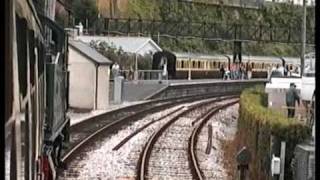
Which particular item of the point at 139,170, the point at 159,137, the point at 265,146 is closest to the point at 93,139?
the point at 159,137

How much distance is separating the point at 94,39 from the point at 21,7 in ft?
57.0

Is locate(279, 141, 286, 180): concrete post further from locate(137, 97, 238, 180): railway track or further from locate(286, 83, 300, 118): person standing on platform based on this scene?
locate(137, 97, 238, 180): railway track

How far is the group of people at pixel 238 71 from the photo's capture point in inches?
1055

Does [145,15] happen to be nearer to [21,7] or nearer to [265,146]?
[265,146]

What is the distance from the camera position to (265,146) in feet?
25.3

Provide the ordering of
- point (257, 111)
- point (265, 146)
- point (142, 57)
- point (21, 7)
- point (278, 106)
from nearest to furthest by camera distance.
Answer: point (21, 7) → point (265, 146) → point (257, 111) → point (278, 106) → point (142, 57)

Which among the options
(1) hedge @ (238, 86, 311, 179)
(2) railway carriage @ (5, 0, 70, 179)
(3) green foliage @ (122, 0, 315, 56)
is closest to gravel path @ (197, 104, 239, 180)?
(1) hedge @ (238, 86, 311, 179)

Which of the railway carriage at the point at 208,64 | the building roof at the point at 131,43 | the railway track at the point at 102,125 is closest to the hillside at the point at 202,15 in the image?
the railway carriage at the point at 208,64

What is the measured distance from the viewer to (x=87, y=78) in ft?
51.2

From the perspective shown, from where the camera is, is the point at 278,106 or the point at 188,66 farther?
the point at 188,66

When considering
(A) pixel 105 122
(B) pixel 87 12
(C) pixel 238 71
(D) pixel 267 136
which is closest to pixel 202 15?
(C) pixel 238 71

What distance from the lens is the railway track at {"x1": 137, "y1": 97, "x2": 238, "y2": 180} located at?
945cm

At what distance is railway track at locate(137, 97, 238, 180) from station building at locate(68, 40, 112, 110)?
207 cm

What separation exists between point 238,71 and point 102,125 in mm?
13929
